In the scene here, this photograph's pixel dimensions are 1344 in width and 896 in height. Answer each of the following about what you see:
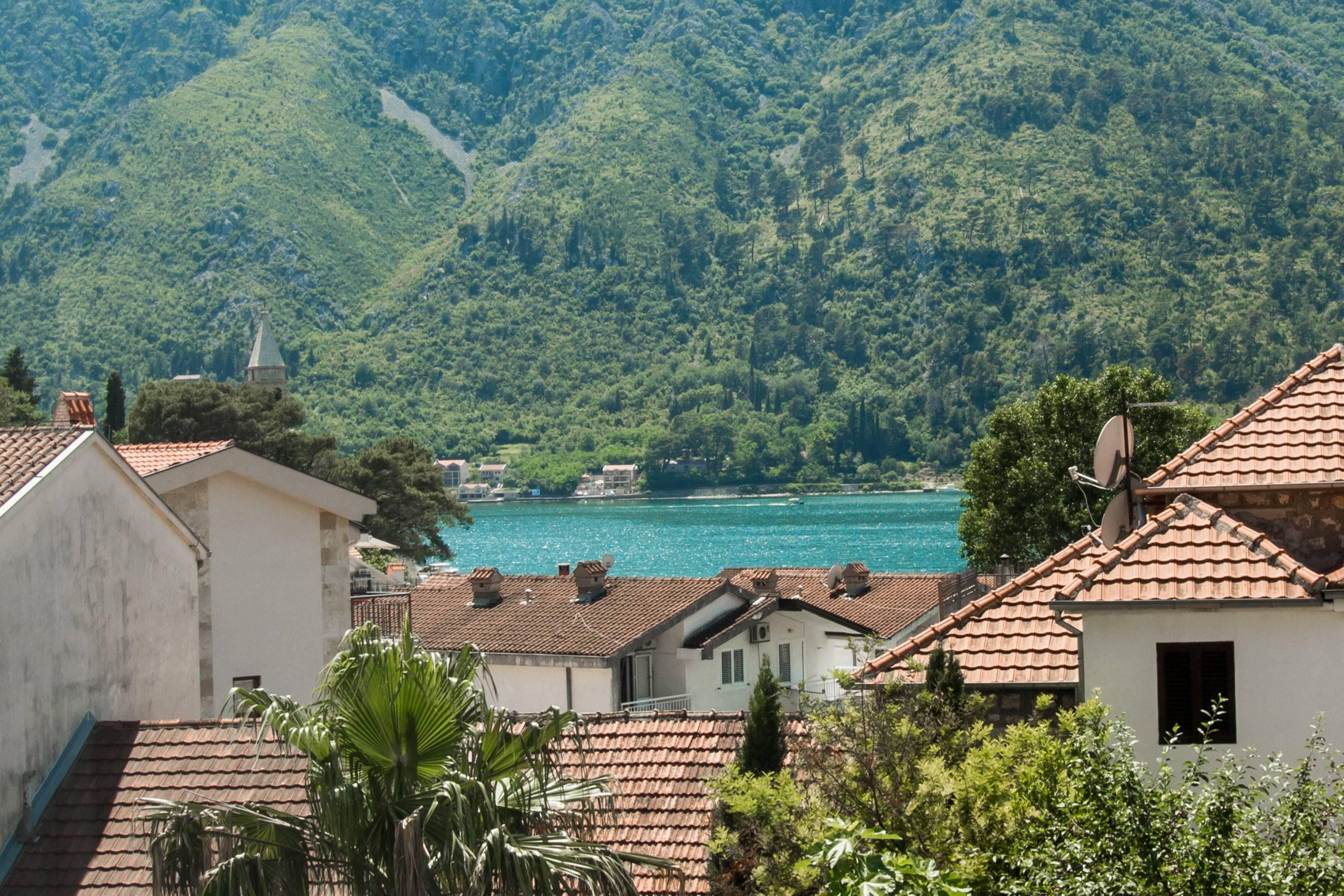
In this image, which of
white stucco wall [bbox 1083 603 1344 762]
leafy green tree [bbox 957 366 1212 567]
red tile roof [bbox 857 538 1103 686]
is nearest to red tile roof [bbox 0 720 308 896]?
red tile roof [bbox 857 538 1103 686]

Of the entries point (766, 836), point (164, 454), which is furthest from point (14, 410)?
point (766, 836)

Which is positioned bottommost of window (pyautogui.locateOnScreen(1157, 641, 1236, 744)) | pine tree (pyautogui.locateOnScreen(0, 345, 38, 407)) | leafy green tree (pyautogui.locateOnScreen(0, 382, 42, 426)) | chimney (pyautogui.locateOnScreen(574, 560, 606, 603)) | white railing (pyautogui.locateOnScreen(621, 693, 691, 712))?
white railing (pyautogui.locateOnScreen(621, 693, 691, 712))

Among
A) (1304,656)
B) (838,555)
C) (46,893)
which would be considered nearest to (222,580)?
(46,893)

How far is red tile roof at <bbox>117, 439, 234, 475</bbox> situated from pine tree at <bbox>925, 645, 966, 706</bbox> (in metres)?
11.5

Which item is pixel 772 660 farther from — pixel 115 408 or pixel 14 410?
pixel 115 408

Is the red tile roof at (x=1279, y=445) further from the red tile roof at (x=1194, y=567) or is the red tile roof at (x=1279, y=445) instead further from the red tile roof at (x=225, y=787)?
the red tile roof at (x=225, y=787)

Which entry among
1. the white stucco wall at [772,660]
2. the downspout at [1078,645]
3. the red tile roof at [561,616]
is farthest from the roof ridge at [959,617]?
the white stucco wall at [772,660]

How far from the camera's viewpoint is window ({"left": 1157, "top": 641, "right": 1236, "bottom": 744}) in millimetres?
13828

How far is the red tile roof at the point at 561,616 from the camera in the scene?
123 feet

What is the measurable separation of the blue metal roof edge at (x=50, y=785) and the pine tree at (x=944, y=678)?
7.66m

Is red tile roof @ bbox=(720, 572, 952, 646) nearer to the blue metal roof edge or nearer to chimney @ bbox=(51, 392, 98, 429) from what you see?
chimney @ bbox=(51, 392, 98, 429)

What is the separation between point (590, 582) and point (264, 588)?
18195 millimetres

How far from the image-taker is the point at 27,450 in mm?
15367

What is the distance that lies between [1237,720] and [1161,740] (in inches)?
25.1
